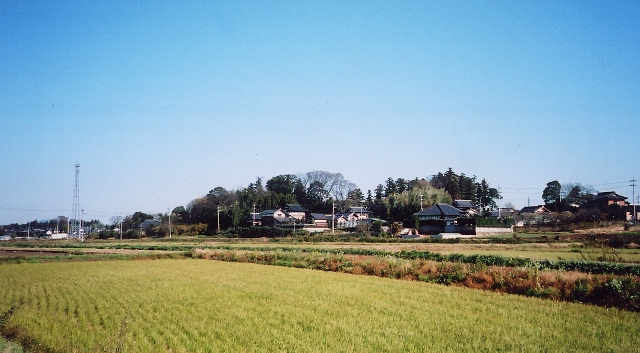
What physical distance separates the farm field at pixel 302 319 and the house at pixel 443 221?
52.9 m

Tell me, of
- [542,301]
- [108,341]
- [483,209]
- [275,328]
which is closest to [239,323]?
[275,328]

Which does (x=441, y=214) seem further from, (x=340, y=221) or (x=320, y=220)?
(x=320, y=220)

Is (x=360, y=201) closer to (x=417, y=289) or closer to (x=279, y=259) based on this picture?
(x=279, y=259)

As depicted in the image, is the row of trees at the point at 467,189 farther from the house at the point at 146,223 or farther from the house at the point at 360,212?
the house at the point at 146,223

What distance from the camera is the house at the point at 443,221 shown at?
69.6 metres

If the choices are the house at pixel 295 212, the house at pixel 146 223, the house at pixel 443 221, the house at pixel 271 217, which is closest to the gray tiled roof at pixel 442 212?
the house at pixel 443 221

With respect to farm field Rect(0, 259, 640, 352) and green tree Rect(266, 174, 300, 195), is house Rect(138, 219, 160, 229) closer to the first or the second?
green tree Rect(266, 174, 300, 195)

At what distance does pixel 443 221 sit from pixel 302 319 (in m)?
62.6

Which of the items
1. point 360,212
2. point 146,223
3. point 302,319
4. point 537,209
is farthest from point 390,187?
point 302,319

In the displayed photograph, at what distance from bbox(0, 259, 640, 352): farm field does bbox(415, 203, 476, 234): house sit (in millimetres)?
52930

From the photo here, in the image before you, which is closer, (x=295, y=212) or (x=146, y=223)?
(x=295, y=212)

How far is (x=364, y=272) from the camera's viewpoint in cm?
2502

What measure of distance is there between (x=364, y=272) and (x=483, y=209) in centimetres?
8825

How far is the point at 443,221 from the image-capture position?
71.1 meters
